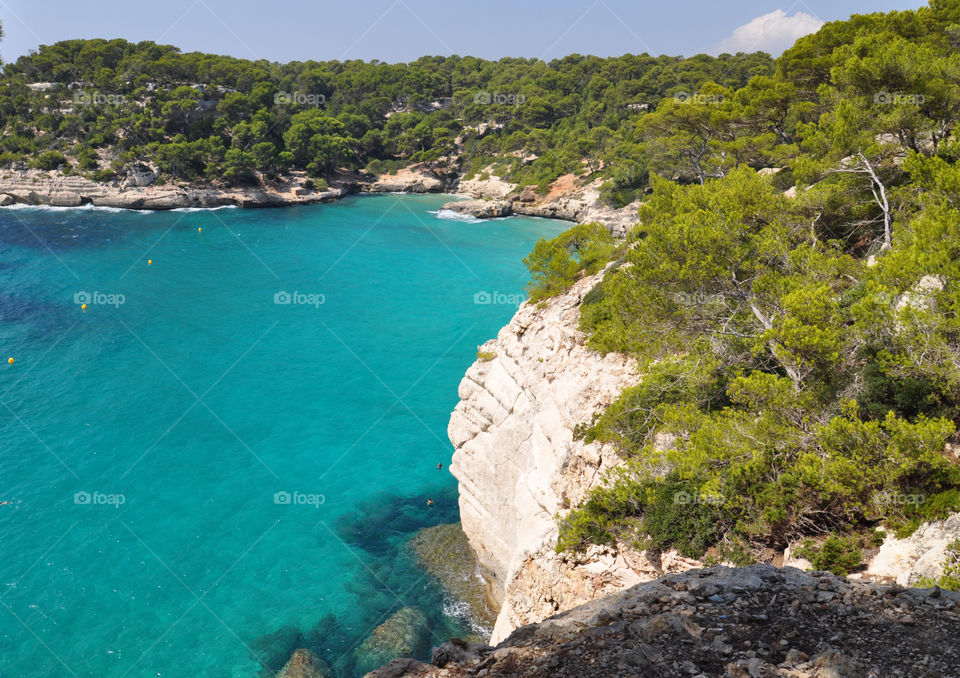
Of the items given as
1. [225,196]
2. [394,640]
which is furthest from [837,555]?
[225,196]

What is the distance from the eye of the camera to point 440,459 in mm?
29047

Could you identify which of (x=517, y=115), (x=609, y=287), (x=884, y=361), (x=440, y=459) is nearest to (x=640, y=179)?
(x=517, y=115)

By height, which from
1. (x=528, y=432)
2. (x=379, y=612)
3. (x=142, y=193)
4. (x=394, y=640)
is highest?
(x=142, y=193)

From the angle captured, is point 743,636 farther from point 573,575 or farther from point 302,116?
point 302,116

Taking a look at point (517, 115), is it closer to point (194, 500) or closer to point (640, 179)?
point (640, 179)

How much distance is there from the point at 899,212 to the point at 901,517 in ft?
37.1

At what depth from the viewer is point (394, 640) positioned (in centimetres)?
1861

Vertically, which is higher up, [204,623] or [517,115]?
[517,115]

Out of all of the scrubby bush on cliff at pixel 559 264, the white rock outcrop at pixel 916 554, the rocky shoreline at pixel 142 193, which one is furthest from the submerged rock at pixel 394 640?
the rocky shoreline at pixel 142 193

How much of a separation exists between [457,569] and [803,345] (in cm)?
1543

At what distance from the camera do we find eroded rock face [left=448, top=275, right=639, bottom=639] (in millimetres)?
15422

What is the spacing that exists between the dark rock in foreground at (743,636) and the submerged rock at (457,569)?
1269 cm

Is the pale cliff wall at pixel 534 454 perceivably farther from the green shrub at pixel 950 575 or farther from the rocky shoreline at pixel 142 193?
the rocky shoreline at pixel 142 193

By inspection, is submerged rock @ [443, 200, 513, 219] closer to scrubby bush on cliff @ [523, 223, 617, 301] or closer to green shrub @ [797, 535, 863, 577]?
scrubby bush on cliff @ [523, 223, 617, 301]
